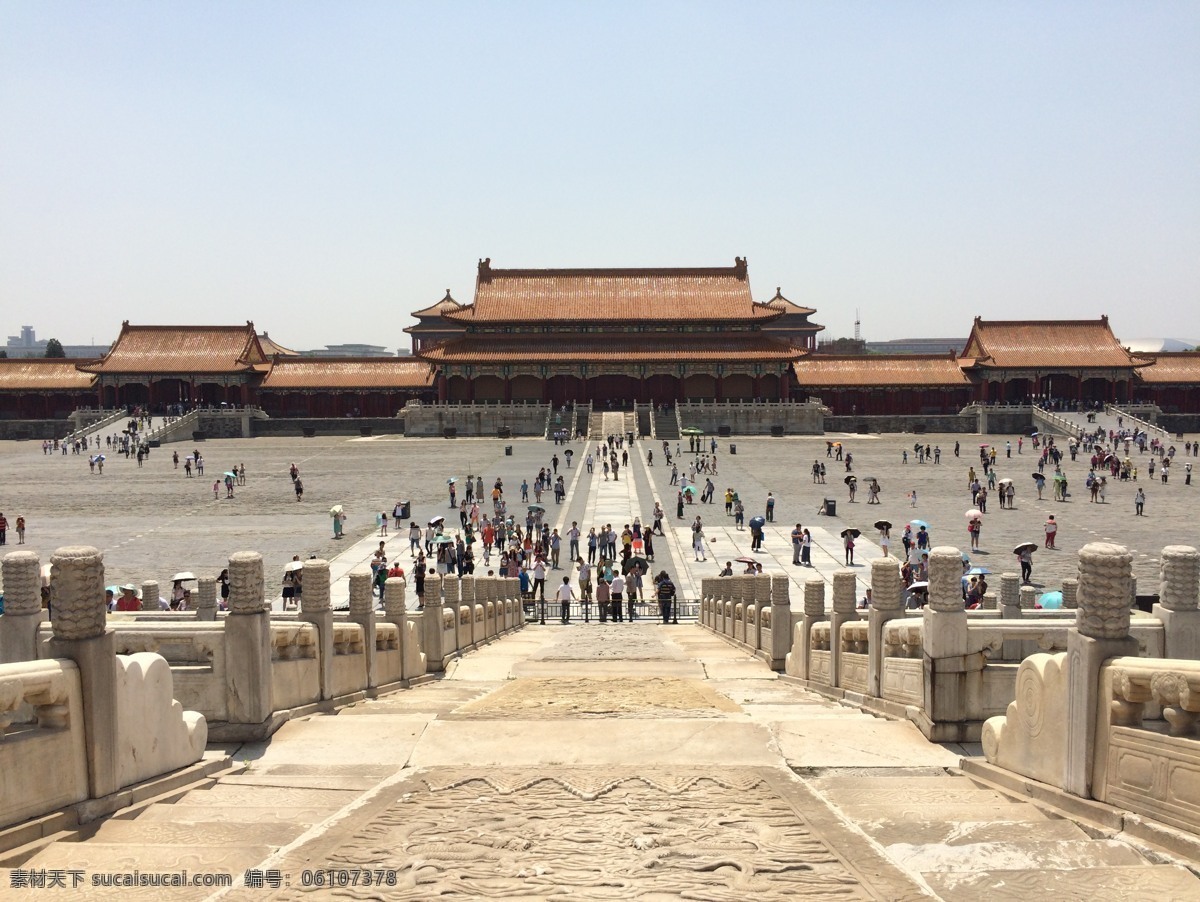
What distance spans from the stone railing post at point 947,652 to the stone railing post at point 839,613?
307 cm

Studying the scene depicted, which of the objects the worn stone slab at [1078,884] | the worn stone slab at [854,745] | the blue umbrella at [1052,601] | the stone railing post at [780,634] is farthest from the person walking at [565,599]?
the worn stone slab at [1078,884]

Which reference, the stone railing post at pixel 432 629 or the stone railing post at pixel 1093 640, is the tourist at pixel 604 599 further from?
the stone railing post at pixel 1093 640

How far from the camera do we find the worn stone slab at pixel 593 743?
7.91 m

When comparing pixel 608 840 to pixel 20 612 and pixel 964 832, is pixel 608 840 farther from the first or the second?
pixel 20 612

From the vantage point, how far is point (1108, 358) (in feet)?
264

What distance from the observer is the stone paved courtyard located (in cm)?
3048

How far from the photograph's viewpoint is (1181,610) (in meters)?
8.34

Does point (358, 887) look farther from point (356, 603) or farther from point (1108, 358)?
point (1108, 358)

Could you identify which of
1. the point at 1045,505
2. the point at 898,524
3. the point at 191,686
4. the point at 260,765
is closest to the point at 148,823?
the point at 260,765

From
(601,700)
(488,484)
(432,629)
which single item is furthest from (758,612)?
(488,484)

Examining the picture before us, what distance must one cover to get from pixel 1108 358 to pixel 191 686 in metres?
83.5

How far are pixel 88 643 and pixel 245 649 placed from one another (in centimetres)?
237

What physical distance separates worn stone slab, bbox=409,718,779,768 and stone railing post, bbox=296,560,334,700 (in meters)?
2.22

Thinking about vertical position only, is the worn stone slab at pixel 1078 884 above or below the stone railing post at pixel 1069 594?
below
